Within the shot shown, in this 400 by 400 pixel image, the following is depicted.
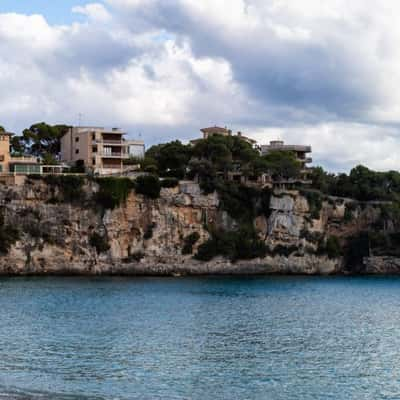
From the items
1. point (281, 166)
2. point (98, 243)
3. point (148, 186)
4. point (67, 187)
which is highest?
point (281, 166)

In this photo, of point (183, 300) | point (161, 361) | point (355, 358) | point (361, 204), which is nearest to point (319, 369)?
point (355, 358)

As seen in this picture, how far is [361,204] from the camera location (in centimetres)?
8819

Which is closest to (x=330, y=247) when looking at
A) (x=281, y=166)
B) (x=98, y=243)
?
(x=281, y=166)

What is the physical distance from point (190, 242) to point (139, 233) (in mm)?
5234

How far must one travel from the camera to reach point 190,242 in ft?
260

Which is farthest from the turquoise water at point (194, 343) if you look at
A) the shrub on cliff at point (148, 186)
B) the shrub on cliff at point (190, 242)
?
the shrub on cliff at point (148, 186)

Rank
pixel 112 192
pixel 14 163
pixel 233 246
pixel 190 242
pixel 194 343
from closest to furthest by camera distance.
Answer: pixel 194 343 → pixel 112 192 → pixel 190 242 → pixel 14 163 → pixel 233 246

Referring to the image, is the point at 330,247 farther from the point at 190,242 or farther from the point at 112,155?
the point at 112,155

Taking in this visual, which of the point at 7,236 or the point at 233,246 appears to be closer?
the point at 7,236

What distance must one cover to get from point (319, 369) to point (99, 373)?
343 inches

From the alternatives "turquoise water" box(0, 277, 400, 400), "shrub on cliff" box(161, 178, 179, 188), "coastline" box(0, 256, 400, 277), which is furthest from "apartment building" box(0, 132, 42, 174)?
"turquoise water" box(0, 277, 400, 400)

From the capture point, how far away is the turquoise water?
28.2 metres

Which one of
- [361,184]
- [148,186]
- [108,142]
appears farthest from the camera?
[361,184]

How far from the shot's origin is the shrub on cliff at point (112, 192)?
253 ft
